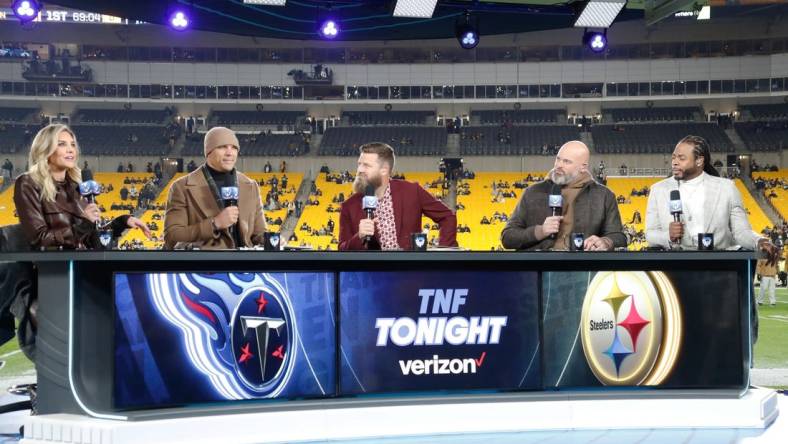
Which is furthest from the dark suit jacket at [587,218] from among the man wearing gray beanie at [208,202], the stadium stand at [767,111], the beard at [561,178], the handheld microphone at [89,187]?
the stadium stand at [767,111]

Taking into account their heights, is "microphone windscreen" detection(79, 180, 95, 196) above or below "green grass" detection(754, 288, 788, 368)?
above

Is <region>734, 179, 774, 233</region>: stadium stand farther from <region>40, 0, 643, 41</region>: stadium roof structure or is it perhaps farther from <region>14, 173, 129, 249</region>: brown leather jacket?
<region>14, 173, 129, 249</region>: brown leather jacket

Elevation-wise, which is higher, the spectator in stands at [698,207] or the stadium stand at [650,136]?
the stadium stand at [650,136]

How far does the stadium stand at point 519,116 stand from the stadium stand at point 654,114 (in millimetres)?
2511

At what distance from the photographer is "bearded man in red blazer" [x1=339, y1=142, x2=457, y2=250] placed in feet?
19.9

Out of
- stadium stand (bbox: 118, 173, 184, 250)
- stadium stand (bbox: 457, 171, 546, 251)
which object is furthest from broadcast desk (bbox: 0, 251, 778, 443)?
stadium stand (bbox: 457, 171, 546, 251)

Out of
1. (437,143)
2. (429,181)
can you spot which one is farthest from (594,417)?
(437,143)

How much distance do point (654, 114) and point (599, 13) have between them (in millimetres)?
36490

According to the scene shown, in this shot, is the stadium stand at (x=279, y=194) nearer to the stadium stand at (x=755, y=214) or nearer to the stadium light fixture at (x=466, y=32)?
the stadium stand at (x=755, y=214)

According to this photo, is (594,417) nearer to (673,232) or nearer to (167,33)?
(673,232)

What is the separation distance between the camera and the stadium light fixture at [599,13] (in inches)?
429

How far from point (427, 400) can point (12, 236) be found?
2.62m

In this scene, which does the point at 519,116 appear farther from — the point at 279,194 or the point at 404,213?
the point at 404,213

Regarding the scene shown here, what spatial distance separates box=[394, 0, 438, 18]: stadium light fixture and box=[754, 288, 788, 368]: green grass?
17.7ft
